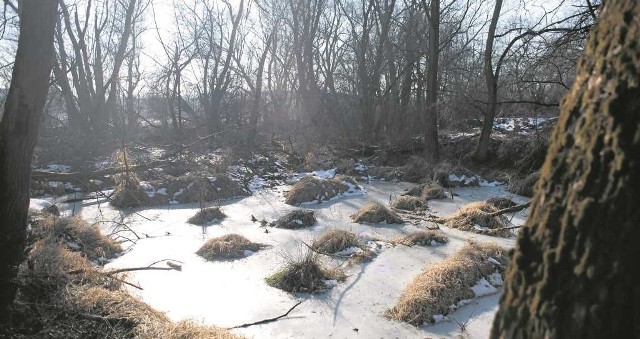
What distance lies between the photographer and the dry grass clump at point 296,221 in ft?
30.1

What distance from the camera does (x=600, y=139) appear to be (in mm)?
1163

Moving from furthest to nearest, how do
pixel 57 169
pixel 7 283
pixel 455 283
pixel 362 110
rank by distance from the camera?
pixel 362 110, pixel 57 169, pixel 455 283, pixel 7 283

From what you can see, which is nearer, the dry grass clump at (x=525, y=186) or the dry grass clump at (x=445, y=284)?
the dry grass clump at (x=445, y=284)

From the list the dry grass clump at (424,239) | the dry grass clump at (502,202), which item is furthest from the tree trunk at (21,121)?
the dry grass clump at (502,202)

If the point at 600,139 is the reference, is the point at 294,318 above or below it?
below

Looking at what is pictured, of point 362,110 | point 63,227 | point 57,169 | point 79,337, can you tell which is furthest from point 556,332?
point 362,110

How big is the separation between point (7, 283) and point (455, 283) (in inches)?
177

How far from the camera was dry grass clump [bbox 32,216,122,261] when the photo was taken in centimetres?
692

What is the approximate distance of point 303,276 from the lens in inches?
237

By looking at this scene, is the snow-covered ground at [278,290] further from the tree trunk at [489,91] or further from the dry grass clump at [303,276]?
the tree trunk at [489,91]

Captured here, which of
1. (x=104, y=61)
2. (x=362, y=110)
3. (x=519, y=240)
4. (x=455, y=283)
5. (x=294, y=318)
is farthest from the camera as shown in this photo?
(x=104, y=61)

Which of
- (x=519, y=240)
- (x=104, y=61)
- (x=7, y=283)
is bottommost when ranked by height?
(x=7, y=283)

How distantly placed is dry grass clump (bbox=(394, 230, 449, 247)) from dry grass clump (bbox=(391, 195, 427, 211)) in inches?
108

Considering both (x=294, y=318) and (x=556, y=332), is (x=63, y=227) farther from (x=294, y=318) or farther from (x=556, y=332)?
(x=556, y=332)
